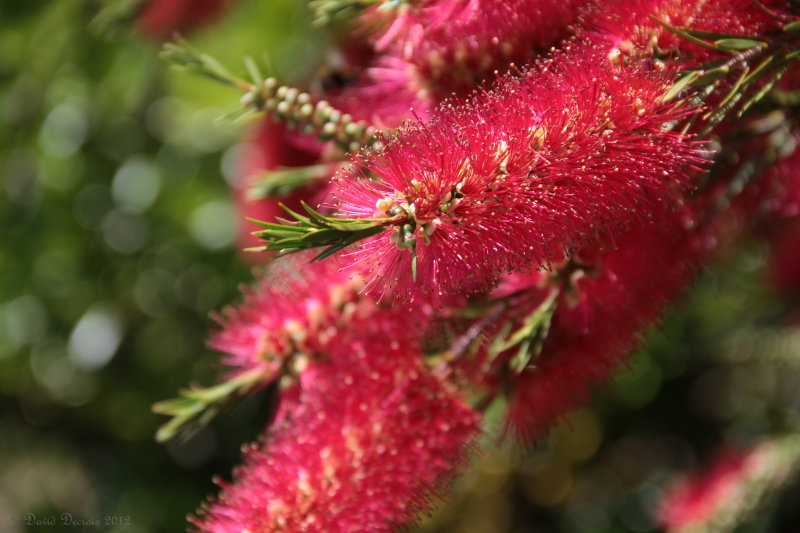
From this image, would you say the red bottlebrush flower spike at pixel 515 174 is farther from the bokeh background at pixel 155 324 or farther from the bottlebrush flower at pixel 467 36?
the bokeh background at pixel 155 324

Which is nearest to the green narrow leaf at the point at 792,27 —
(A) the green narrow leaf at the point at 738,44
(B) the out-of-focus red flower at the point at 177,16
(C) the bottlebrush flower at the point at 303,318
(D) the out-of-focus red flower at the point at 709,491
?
(A) the green narrow leaf at the point at 738,44

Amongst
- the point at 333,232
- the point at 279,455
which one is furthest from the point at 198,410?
the point at 333,232

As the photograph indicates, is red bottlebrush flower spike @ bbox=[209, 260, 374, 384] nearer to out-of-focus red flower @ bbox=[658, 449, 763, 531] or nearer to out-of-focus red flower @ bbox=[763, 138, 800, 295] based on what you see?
out-of-focus red flower @ bbox=[763, 138, 800, 295]

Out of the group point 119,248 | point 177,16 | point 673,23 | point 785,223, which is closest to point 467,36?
point 673,23

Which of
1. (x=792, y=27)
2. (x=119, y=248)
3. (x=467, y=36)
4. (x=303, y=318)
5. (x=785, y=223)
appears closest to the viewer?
(x=792, y=27)

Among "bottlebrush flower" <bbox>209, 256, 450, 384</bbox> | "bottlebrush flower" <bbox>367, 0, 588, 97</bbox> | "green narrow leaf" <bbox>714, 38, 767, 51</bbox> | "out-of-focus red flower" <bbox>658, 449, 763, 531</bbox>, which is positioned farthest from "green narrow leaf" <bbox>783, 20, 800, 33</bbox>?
"out-of-focus red flower" <bbox>658, 449, 763, 531</bbox>

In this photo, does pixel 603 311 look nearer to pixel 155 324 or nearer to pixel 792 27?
pixel 792 27
